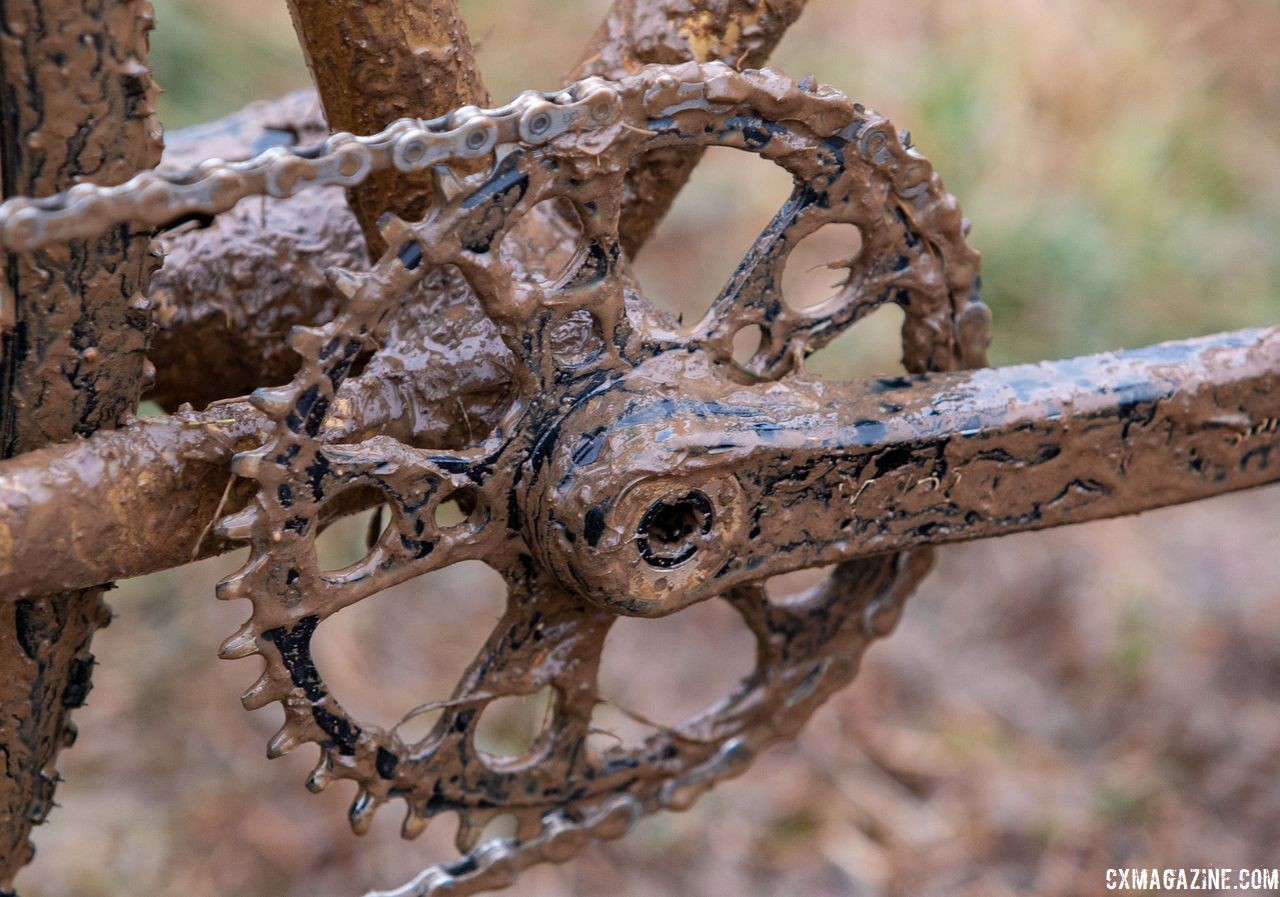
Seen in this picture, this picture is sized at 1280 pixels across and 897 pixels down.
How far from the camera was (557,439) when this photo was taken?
84 cm

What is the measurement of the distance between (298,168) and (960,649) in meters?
1.81

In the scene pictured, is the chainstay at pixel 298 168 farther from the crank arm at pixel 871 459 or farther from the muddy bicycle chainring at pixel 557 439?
the crank arm at pixel 871 459

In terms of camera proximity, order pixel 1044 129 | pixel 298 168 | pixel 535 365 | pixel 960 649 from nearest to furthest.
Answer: pixel 298 168 < pixel 535 365 < pixel 960 649 < pixel 1044 129

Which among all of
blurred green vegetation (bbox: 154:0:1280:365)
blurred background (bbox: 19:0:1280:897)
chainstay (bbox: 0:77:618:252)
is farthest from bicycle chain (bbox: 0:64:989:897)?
blurred green vegetation (bbox: 154:0:1280:365)

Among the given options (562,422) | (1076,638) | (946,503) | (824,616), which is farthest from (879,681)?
(562,422)

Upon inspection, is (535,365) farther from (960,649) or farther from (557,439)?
(960,649)

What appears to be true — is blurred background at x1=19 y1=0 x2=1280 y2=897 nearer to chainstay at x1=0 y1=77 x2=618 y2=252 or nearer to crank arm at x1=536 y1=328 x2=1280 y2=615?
crank arm at x1=536 y1=328 x2=1280 y2=615

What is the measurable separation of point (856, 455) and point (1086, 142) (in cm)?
245

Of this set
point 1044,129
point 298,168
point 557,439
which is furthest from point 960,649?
point 298,168

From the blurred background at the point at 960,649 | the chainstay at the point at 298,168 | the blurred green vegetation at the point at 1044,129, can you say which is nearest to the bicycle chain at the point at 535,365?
the chainstay at the point at 298,168

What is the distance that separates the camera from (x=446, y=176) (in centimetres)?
75

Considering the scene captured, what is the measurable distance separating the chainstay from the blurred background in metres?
1.29

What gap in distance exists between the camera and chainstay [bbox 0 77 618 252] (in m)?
0.65

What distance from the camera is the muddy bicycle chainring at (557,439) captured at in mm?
772
